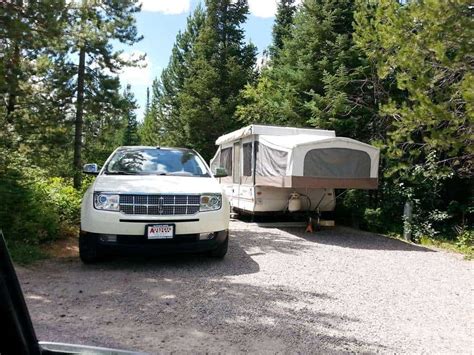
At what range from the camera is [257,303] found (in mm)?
4512

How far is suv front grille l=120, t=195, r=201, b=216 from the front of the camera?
222 inches

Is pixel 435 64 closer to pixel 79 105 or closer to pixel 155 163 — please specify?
pixel 155 163

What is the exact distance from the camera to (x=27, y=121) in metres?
12.8

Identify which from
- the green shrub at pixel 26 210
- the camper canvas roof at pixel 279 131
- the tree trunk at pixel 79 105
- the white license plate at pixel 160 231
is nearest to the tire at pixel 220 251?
the white license plate at pixel 160 231

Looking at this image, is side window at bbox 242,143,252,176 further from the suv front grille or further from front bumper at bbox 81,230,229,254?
front bumper at bbox 81,230,229,254

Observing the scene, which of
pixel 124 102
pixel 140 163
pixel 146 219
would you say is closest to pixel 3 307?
pixel 146 219

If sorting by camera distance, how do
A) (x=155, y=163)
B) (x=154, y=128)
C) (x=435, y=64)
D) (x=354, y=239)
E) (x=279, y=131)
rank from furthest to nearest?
1. (x=154, y=128)
2. (x=279, y=131)
3. (x=354, y=239)
4. (x=435, y=64)
5. (x=155, y=163)

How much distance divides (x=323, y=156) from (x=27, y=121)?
30.1 feet

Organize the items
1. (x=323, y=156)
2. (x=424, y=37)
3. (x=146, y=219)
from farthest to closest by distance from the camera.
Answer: (x=323, y=156), (x=424, y=37), (x=146, y=219)

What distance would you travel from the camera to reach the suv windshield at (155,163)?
21.9 ft

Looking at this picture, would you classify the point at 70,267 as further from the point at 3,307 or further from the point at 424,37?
→ the point at 424,37

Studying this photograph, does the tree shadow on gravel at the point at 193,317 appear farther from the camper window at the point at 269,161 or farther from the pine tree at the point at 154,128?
the pine tree at the point at 154,128

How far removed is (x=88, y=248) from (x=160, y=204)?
45.5 inches

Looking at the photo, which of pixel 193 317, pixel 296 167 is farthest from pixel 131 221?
pixel 296 167
